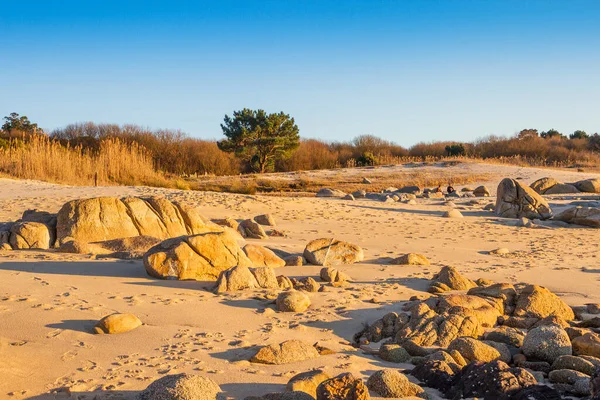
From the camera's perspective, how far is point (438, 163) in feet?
103

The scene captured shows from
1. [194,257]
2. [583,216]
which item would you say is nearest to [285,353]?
[194,257]

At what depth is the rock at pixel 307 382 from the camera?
11.7 feet

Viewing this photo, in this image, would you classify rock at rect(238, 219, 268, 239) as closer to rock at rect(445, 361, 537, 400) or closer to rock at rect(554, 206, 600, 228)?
rock at rect(445, 361, 537, 400)

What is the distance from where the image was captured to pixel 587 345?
14.6 ft

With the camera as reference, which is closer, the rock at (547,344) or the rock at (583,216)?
the rock at (547,344)

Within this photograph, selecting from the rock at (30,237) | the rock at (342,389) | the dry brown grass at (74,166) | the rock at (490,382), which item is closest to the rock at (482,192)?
the dry brown grass at (74,166)

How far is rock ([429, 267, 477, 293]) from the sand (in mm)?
171

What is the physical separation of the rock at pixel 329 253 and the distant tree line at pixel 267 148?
2417 centimetres

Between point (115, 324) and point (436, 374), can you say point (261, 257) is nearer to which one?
point (115, 324)

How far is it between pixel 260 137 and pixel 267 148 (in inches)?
30.1

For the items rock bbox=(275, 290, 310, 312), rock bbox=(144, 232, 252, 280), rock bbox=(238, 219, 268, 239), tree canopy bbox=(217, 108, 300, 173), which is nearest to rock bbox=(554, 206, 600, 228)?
rock bbox=(238, 219, 268, 239)

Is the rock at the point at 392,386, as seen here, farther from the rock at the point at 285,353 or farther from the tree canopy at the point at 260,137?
the tree canopy at the point at 260,137

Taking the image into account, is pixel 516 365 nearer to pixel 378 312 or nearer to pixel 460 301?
pixel 460 301

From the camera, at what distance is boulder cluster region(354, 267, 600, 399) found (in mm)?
3674
